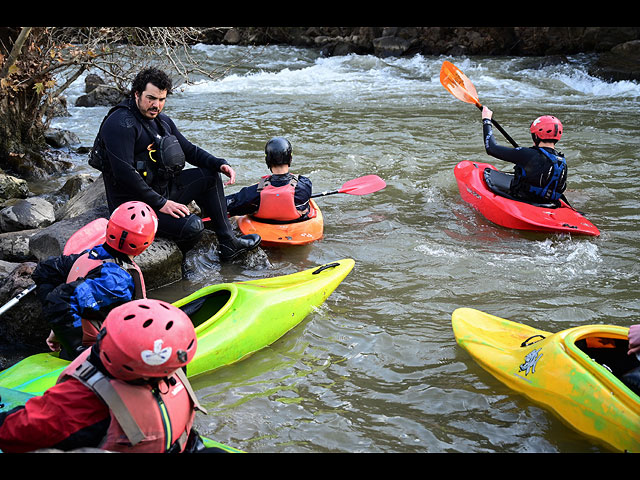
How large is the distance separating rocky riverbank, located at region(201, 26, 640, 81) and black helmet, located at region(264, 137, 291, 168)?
9.57m

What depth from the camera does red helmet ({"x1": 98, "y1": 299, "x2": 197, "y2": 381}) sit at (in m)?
1.89

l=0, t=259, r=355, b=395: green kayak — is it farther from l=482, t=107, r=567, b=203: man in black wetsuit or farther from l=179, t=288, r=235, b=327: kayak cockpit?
l=482, t=107, r=567, b=203: man in black wetsuit

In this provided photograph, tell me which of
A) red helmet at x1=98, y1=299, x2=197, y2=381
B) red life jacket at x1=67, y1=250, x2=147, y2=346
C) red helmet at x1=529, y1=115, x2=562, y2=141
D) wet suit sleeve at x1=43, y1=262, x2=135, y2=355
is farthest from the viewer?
red helmet at x1=529, y1=115, x2=562, y2=141

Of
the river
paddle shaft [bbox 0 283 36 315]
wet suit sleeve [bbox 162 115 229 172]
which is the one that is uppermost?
wet suit sleeve [bbox 162 115 229 172]

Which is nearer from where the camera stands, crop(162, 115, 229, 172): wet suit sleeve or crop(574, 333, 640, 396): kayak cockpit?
crop(574, 333, 640, 396): kayak cockpit

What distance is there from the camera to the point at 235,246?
4684 mm

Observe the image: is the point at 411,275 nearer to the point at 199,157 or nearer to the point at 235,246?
the point at 235,246

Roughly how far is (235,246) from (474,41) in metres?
12.5

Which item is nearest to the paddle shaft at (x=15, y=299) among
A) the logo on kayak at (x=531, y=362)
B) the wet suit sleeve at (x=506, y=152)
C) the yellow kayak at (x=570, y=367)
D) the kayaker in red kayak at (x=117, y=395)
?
the kayaker in red kayak at (x=117, y=395)

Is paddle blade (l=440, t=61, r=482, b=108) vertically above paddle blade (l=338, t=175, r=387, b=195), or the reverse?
paddle blade (l=440, t=61, r=482, b=108)

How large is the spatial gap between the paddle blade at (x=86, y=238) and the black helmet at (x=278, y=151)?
5.67 feet

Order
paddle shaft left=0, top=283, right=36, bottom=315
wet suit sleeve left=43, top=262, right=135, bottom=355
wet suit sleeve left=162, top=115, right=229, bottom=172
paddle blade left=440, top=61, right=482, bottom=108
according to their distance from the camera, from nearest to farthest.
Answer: wet suit sleeve left=43, top=262, right=135, bottom=355
paddle shaft left=0, top=283, right=36, bottom=315
wet suit sleeve left=162, top=115, right=229, bottom=172
paddle blade left=440, top=61, right=482, bottom=108

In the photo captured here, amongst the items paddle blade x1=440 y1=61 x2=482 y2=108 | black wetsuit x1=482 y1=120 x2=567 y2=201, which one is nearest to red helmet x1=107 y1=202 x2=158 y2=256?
black wetsuit x1=482 y1=120 x2=567 y2=201

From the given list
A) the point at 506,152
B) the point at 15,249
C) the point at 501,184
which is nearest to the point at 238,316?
the point at 15,249
